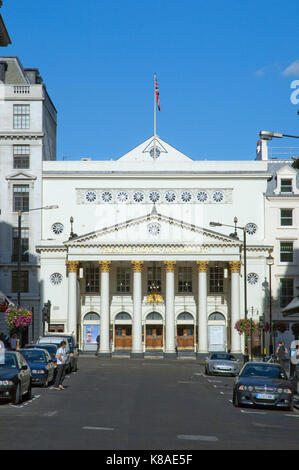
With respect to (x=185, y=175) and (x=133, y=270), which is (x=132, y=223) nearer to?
(x=133, y=270)

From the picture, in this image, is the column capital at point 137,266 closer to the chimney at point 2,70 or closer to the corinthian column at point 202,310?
the corinthian column at point 202,310

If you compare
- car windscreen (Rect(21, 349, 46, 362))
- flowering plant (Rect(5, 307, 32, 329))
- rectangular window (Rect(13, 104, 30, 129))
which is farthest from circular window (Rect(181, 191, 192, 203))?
car windscreen (Rect(21, 349, 46, 362))

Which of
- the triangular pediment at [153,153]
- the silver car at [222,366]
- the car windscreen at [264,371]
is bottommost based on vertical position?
the silver car at [222,366]

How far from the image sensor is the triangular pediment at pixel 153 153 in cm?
8206

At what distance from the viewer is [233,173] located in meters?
79.3

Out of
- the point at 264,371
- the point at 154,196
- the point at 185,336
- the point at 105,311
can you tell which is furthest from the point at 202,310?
the point at 264,371

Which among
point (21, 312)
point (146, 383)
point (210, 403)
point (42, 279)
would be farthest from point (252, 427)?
point (42, 279)

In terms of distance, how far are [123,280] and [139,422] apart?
58042 mm

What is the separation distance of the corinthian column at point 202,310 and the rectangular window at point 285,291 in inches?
348

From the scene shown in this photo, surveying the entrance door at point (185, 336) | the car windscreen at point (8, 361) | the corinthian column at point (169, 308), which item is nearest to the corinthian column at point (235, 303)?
the corinthian column at point (169, 308)

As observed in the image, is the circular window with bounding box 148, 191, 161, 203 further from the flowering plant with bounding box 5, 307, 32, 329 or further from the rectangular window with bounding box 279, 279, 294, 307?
the flowering plant with bounding box 5, 307, 32, 329

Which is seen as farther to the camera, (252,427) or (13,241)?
(13,241)

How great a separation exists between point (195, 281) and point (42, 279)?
14.4 m

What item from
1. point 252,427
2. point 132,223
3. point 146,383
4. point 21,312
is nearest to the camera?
point 252,427
